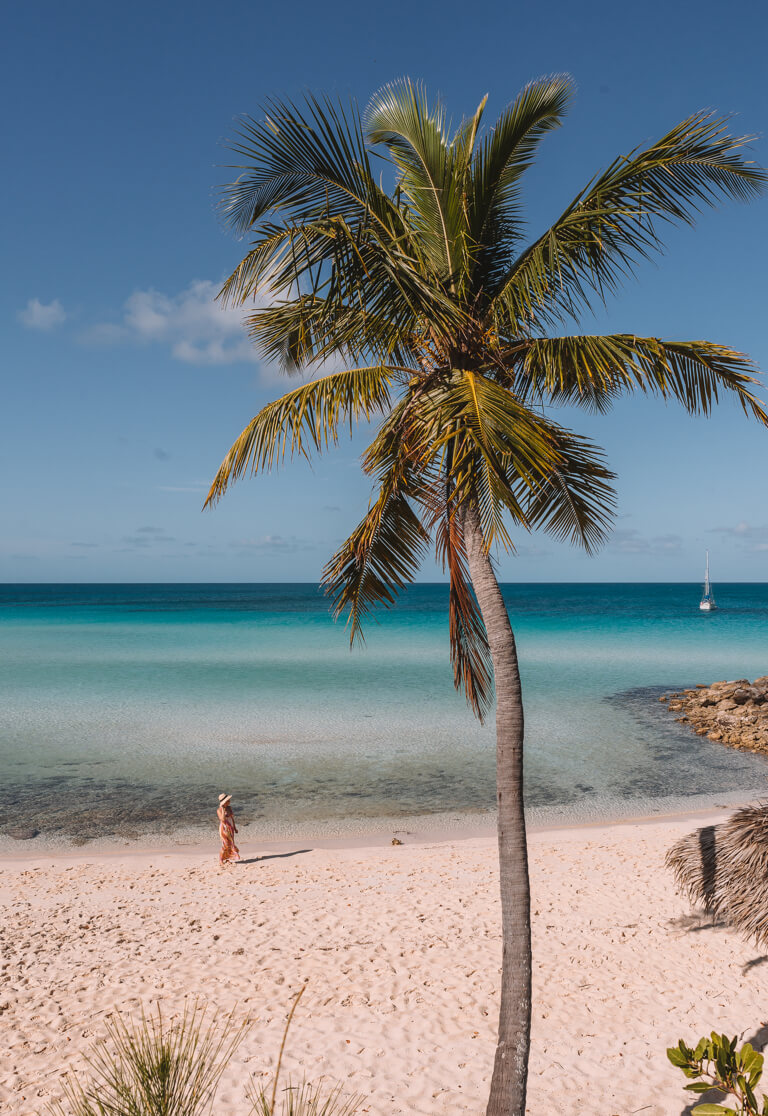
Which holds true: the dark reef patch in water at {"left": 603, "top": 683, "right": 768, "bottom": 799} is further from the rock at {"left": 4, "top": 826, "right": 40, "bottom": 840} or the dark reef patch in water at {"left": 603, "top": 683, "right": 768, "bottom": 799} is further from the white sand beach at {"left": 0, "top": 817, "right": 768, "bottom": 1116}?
the rock at {"left": 4, "top": 826, "right": 40, "bottom": 840}

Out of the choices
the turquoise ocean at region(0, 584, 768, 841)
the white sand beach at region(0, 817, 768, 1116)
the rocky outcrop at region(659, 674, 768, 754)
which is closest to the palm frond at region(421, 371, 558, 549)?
the white sand beach at region(0, 817, 768, 1116)

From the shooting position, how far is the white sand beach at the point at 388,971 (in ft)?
19.5

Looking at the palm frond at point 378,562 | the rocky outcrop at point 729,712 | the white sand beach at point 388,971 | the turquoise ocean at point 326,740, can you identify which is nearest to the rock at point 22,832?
the turquoise ocean at point 326,740

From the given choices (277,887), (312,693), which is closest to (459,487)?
(277,887)

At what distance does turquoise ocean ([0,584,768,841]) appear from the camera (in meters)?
15.4

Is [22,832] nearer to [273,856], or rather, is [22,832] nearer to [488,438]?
[273,856]

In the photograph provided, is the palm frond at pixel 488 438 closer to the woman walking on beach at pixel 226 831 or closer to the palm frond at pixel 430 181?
the palm frond at pixel 430 181

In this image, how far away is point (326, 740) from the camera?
21781 millimetres

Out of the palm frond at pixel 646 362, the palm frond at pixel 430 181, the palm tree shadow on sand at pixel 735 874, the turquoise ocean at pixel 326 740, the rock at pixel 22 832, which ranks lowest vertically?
the turquoise ocean at pixel 326 740

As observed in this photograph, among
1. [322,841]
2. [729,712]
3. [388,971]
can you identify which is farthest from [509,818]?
[729,712]

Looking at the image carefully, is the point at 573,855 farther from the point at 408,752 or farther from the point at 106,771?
the point at 106,771

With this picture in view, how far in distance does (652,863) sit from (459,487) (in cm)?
907

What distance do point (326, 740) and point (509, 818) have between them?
17.8 meters

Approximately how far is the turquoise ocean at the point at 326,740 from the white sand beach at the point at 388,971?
3.72 m
